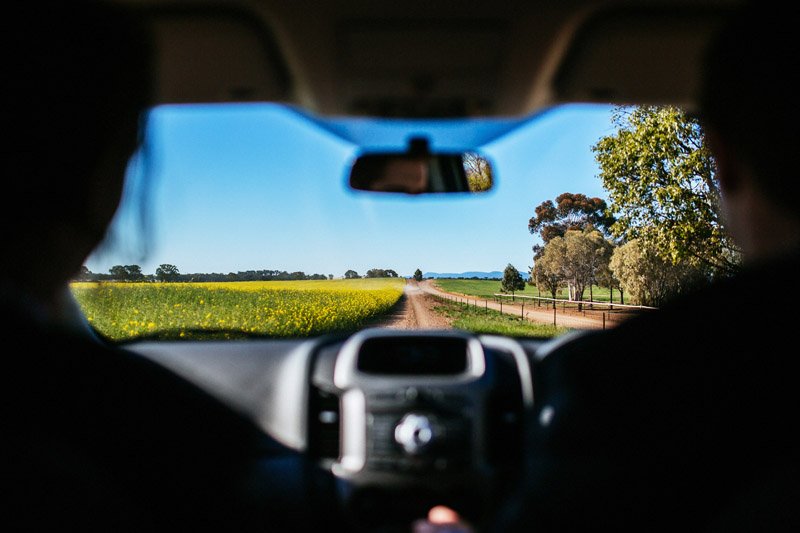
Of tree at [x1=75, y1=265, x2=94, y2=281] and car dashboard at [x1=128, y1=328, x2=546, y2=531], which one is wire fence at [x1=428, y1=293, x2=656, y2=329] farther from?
tree at [x1=75, y1=265, x2=94, y2=281]

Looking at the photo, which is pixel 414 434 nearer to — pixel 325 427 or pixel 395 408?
pixel 395 408

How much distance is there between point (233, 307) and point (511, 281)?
5232 millimetres

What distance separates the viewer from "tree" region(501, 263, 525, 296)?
526cm

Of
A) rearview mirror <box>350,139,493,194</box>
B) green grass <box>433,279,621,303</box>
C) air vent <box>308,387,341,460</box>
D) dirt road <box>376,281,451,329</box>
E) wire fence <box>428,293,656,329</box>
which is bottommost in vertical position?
air vent <box>308,387,341,460</box>

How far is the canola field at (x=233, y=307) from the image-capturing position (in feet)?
11.8

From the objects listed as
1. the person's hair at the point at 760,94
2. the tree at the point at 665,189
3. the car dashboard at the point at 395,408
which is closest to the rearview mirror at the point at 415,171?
the car dashboard at the point at 395,408

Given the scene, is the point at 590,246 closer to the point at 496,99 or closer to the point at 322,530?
the point at 496,99

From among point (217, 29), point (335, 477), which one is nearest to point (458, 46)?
point (217, 29)

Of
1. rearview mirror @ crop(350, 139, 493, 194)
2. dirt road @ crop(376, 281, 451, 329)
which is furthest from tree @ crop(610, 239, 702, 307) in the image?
rearview mirror @ crop(350, 139, 493, 194)

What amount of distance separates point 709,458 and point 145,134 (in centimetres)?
264

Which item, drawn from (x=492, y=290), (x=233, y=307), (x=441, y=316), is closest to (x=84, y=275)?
(x=492, y=290)

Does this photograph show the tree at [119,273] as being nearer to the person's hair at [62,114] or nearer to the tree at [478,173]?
the person's hair at [62,114]

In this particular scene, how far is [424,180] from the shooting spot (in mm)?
3242

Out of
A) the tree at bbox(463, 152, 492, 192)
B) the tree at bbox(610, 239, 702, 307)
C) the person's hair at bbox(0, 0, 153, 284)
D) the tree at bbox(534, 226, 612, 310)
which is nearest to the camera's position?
the person's hair at bbox(0, 0, 153, 284)
